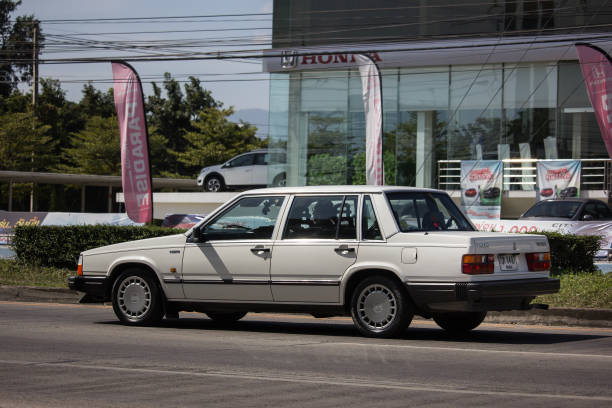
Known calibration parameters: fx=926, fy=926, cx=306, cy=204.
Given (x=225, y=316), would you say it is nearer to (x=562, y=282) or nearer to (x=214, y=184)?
(x=562, y=282)

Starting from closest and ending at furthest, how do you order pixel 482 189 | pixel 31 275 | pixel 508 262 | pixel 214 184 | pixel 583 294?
pixel 508 262, pixel 583 294, pixel 31 275, pixel 482 189, pixel 214 184

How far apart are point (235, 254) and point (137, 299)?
1587 mm

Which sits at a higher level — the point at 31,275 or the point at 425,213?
the point at 425,213

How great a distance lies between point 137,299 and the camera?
1174 centimetres

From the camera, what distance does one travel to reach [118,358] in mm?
8695

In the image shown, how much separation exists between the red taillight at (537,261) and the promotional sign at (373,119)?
20.3 m

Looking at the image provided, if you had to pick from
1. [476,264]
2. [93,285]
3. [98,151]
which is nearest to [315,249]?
[476,264]

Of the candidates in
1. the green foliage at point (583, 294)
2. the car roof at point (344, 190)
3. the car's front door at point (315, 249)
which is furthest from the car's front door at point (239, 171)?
the car's front door at point (315, 249)

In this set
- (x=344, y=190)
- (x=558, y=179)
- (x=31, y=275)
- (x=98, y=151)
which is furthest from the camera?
(x=98, y=151)

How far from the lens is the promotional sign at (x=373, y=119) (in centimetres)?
3158

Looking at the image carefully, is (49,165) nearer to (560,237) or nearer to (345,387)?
(560,237)

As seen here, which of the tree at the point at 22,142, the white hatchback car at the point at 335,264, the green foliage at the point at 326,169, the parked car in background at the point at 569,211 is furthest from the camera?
the tree at the point at 22,142

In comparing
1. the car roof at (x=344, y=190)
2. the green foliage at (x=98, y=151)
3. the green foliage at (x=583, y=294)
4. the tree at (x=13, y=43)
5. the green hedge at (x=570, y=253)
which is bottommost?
the green foliage at (x=583, y=294)

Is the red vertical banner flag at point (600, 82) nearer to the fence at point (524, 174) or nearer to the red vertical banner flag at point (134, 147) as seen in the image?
the fence at point (524, 174)
